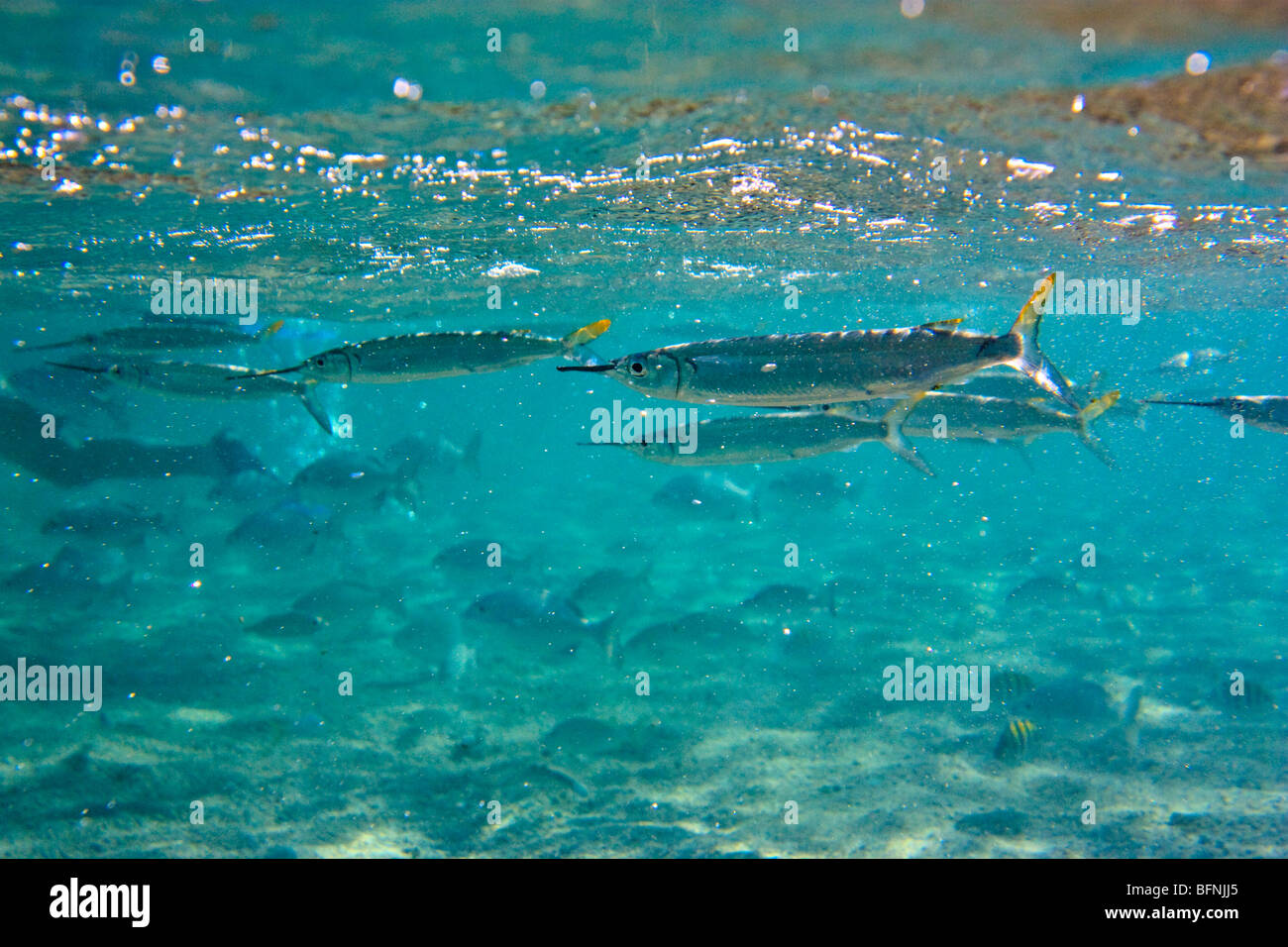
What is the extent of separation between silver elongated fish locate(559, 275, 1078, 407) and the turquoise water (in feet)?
10.5

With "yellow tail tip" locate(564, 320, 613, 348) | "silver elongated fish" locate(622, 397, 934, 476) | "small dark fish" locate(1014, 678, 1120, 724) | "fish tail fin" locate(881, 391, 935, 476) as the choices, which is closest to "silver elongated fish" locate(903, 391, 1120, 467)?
"silver elongated fish" locate(622, 397, 934, 476)

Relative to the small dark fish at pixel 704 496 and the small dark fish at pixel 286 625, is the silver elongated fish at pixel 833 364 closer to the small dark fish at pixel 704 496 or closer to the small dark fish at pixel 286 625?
the small dark fish at pixel 286 625

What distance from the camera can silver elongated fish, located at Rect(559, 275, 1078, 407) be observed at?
4.69m

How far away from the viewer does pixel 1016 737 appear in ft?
22.9

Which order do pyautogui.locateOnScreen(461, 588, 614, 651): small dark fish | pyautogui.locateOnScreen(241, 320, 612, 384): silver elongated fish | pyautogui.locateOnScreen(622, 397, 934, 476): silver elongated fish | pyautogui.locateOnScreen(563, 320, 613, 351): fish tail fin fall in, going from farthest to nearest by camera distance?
pyautogui.locateOnScreen(461, 588, 614, 651): small dark fish, pyautogui.locateOnScreen(622, 397, 934, 476): silver elongated fish, pyautogui.locateOnScreen(241, 320, 612, 384): silver elongated fish, pyautogui.locateOnScreen(563, 320, 613, 351): fish tail fin

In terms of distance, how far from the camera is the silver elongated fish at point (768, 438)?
669cm

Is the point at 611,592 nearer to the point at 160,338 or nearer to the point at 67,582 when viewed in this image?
the point at 160,338

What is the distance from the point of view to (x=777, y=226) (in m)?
14.4

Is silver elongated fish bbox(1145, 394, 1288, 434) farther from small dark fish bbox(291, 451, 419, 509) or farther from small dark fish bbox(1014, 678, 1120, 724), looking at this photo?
small dark fish bbox(291, 451, 419, 509)

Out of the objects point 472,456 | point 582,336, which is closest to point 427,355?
point 582,336

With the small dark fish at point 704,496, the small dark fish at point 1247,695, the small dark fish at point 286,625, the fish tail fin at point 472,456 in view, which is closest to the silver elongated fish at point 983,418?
the small dark fish at point 1247,695

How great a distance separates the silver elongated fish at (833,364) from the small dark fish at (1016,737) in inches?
153

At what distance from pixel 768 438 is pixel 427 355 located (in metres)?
3.60
